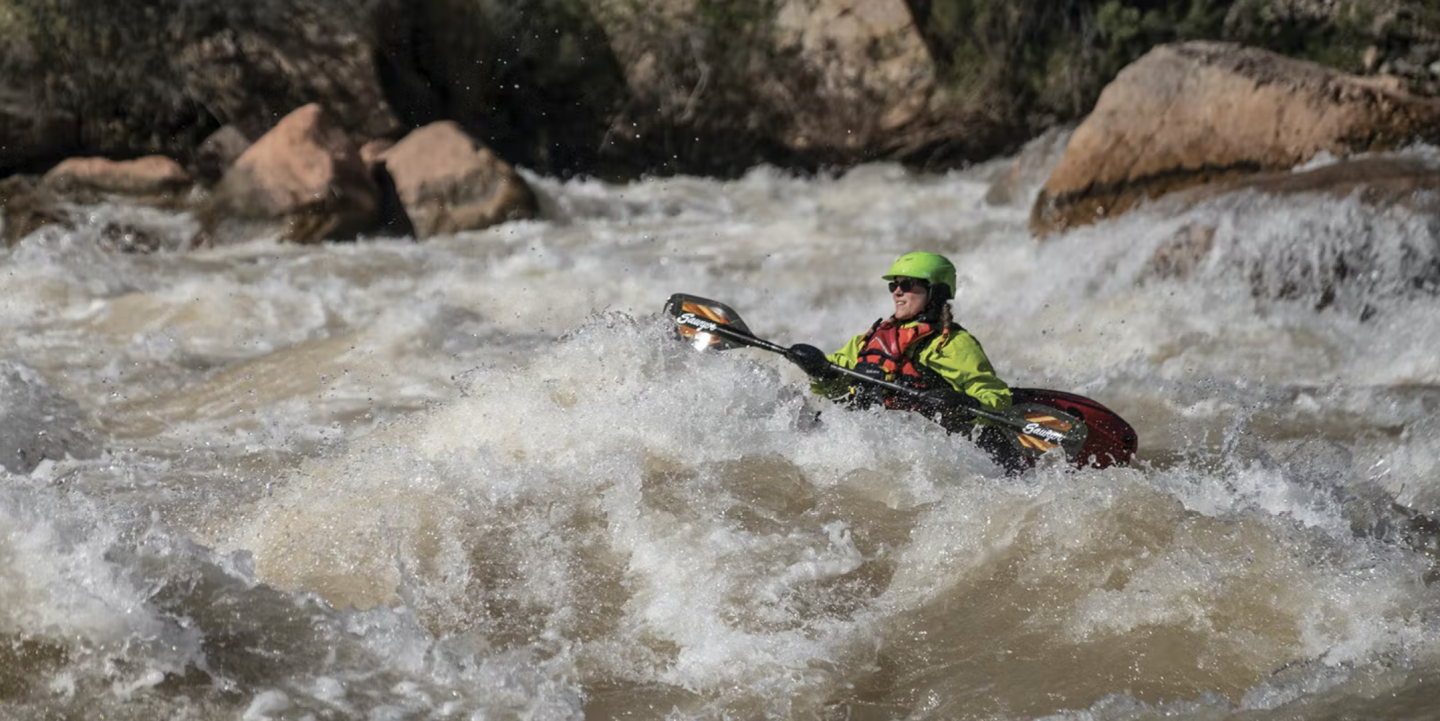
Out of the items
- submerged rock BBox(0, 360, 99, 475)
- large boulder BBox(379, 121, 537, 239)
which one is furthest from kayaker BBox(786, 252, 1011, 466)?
large boulder BBox(379, 121, 537, 239)

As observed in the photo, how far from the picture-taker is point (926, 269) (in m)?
4.89

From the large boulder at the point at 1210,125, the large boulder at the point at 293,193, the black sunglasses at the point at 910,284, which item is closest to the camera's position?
the black sunglasses at the point at 910,284

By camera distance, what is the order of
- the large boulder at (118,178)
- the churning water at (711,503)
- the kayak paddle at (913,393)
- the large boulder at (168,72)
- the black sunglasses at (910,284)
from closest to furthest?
the churning water at (711,503), the kayak paddle at (913,393), the black sunglasses at (910,284), the large boulder at (118,178), the large boulder at (168,72)

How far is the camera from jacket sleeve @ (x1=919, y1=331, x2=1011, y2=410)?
4.82m

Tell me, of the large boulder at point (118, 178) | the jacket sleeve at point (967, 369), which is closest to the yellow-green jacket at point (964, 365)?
the jacket sleeve at point (967, 369)

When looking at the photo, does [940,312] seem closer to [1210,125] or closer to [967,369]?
[967,369]

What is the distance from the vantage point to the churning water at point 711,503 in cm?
308

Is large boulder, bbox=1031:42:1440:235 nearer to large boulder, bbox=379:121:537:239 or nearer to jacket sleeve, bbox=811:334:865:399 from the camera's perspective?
jacket sleeve, bbox=811:334:865:399

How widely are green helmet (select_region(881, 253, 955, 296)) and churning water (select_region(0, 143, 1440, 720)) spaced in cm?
56

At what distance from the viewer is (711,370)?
16.1 ft

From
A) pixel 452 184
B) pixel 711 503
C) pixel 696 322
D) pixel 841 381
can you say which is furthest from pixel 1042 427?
pixel 452 184

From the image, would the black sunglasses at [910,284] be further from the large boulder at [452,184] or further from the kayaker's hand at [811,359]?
the large boulder at [452,184]

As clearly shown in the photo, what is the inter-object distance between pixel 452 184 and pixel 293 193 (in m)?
1.05

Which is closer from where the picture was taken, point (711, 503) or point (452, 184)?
point (711, 503)
